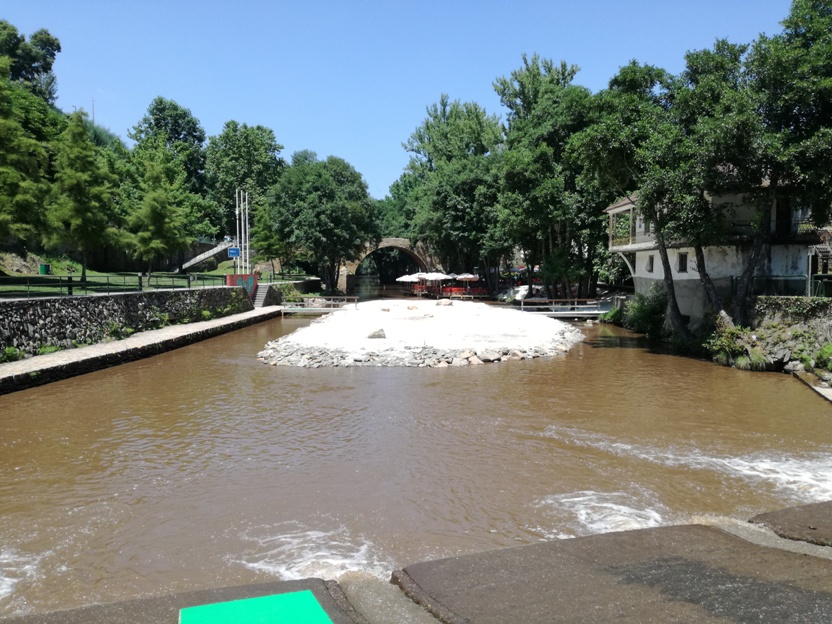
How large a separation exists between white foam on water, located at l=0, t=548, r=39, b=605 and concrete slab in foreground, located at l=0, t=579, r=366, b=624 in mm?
2016

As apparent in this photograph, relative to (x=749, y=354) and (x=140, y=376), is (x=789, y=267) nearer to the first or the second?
(x=749, y=354)

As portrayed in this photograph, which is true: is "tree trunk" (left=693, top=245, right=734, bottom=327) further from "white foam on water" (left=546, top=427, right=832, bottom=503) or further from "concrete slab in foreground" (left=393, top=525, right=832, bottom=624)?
"concrete slab in foreground" (left=393, top=525, right=832, bottom=624)

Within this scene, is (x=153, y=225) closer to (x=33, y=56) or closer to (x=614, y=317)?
(x=614, y=317)

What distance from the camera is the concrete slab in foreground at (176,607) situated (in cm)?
441

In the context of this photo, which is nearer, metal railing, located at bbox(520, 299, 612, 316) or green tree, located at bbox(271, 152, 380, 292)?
metal railing, located at bbox(520, 299, 612, 316)

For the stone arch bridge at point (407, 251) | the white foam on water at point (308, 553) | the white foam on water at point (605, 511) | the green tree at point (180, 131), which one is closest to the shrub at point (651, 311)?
the white foam on water at point (605, 511)

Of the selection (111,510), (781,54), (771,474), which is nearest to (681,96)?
(781,54)

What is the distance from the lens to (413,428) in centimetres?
1295

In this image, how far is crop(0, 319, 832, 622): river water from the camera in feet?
23.2

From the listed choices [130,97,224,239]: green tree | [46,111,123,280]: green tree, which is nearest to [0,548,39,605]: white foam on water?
[46,111,123,280]: green tree

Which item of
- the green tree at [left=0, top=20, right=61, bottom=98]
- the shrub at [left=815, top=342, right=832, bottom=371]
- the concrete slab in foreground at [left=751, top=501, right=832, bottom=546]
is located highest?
the green tree at [left=0, top=20, right=61, bottom=98]

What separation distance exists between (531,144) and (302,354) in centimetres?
2457

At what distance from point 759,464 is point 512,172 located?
30.1 meters

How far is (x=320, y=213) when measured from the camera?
48.5 metres
